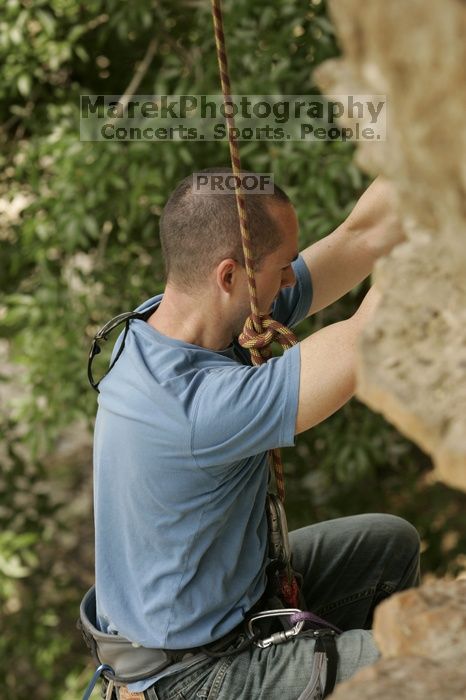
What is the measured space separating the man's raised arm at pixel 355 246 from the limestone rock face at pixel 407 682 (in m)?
1.04

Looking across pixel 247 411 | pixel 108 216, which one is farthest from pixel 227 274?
pixel 108 216

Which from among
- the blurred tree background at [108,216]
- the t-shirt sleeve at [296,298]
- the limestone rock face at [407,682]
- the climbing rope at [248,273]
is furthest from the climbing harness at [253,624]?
the blurred tree background at [108,216]

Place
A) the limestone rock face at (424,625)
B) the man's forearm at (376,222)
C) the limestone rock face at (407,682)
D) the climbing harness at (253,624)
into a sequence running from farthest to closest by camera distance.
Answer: the man's forearm at (376,222), the climbing harness at (253,624), the limestone rock face at (424,625), the limestone rock face at (407,682)

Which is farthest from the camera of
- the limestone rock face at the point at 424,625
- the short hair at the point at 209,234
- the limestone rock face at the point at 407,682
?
the short hair at the point at 209,234

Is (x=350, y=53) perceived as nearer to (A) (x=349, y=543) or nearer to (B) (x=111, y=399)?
(B) (x=111, y=399)

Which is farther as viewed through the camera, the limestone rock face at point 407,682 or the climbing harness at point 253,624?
the climbing harness at point 253,624

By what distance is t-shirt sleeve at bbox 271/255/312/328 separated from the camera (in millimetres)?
2156

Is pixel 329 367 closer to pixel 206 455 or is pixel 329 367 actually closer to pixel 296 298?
pixel 206 455

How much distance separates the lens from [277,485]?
1890 millimetres

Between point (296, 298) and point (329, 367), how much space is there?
0.60 meters

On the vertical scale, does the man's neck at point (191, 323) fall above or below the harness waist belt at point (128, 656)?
above

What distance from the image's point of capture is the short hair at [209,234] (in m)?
1.84

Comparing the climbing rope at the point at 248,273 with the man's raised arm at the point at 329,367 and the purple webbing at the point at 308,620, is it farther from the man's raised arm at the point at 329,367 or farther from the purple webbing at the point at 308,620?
the purple webbing at the point at 308,620

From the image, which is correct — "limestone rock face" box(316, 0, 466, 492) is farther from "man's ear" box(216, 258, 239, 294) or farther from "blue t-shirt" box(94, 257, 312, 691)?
"man's ear" box(216, 258, 239, 294)
